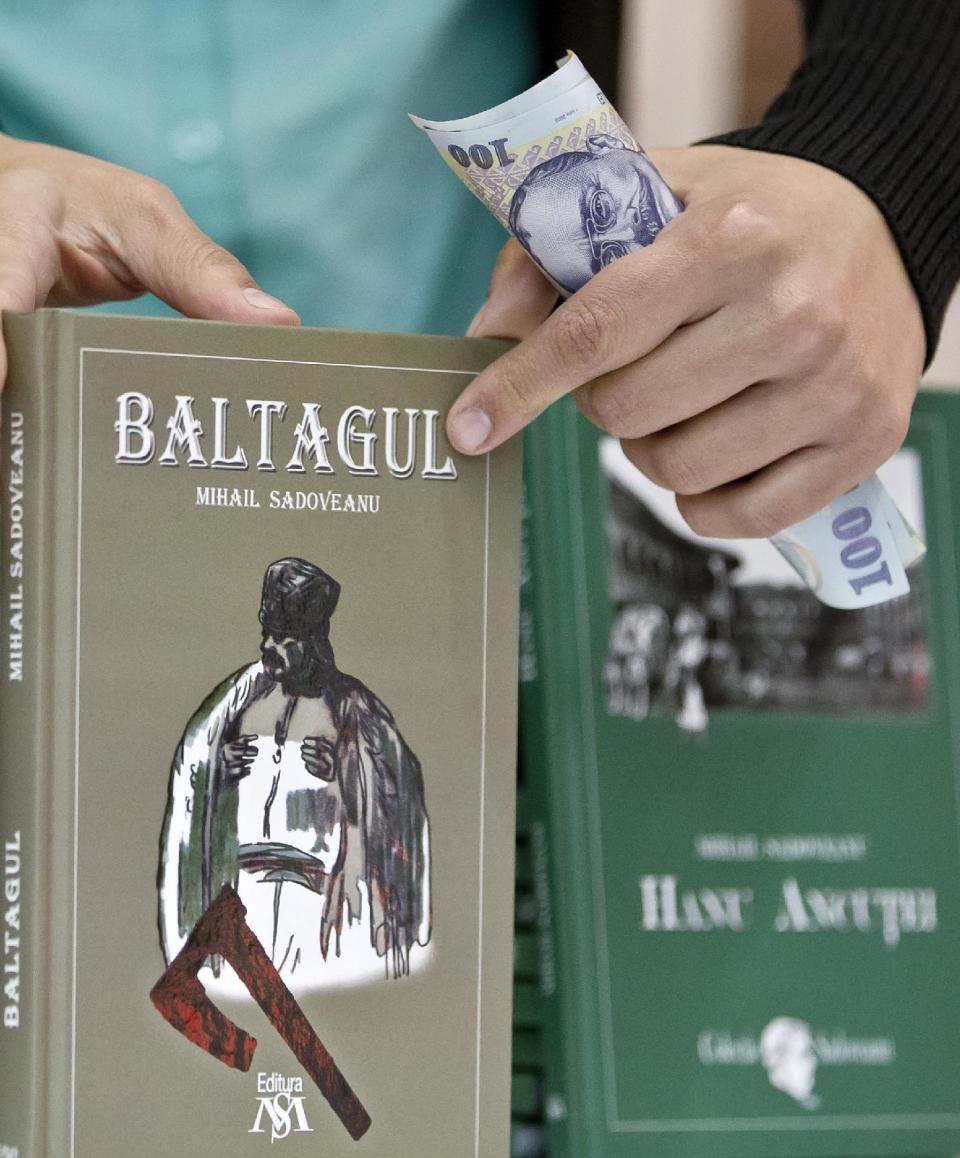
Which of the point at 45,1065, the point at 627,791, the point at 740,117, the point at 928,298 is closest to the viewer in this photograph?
the point at 45,1065

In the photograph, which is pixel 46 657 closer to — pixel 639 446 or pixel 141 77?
pixel 639 446

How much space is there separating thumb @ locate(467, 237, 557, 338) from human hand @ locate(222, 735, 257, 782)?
0.71ft

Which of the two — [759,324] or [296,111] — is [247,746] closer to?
[759,324]

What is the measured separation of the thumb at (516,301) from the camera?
0.60 m

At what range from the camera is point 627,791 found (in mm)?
734

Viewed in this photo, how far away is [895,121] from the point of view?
25.7 inches

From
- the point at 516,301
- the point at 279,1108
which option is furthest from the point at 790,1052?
the point at 516,301

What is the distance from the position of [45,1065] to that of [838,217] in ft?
1.63

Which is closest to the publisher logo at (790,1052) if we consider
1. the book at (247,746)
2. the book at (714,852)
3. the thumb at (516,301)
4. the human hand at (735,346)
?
the book at (714,852)

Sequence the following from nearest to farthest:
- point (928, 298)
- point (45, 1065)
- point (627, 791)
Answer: point (45, 1065)
point (928, 298)
point (627, 791)

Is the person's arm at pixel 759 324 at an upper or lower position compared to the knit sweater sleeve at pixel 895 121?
lower

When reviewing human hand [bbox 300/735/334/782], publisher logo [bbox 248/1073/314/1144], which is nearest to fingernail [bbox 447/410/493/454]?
human hand [bbox 300/735/334/782]

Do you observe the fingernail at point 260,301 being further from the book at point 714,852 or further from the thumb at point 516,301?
the book at point 714,852

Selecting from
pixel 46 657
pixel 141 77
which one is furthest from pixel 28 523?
pixel 141 77
